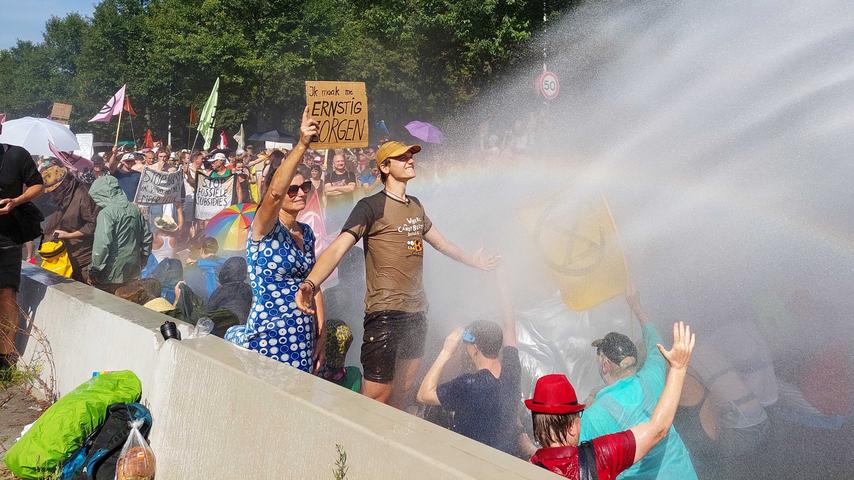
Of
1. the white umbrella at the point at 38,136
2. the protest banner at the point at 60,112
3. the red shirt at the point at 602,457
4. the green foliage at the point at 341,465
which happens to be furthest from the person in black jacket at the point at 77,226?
the protest banner at the point at 60,112

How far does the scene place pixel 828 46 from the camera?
19.4 feet

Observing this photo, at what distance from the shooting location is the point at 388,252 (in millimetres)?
4523

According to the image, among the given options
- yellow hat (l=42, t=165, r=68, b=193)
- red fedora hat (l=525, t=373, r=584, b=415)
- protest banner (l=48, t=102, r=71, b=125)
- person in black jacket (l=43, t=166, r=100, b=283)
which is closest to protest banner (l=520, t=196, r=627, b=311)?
red fedora hat (l=525, t=373, r=584, b=415)

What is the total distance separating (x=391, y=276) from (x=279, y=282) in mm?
665

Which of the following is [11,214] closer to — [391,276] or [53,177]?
[391,276]

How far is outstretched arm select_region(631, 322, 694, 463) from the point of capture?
2.89 meters

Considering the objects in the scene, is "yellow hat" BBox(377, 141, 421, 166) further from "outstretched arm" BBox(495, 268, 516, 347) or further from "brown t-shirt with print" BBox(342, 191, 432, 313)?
"outstretched arm" BBox(495, 268, 516, 347)

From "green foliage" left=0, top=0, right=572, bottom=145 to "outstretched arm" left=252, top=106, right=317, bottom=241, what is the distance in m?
18.5

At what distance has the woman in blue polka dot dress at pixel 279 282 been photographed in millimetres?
4238

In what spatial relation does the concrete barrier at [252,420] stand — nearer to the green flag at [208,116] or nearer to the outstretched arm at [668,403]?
the outstretched arm at [668,403]

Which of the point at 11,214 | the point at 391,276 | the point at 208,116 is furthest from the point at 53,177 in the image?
the point at 208,116

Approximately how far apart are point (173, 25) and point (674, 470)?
51.4 metres

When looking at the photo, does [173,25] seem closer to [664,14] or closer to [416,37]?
[416,37]

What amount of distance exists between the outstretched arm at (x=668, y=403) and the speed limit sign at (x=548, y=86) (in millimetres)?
11113
